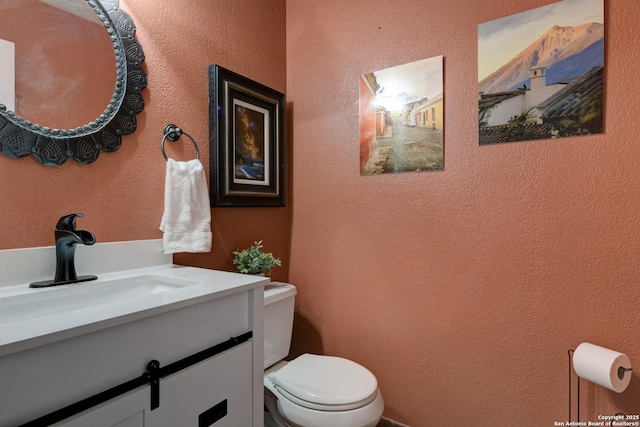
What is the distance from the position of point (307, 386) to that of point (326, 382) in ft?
0.26

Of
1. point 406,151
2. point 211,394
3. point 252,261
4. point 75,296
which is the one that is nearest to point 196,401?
point 211,394

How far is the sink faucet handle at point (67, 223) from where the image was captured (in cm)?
101

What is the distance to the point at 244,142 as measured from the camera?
64.6 inches

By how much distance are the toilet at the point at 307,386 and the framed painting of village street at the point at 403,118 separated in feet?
2.57

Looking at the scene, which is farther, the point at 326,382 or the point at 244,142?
the point at 244,142

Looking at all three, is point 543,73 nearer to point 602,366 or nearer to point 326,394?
point 602,366

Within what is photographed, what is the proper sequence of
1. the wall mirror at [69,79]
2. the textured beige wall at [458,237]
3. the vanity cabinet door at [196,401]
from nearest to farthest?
1. the vanity cabinet door at [196,401]
2. the wall mirror at [69,79]
3. the textured beige wall at [458,237]

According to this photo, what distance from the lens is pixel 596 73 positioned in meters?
1.18

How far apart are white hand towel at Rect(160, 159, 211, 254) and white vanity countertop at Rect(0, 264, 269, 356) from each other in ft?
0.38

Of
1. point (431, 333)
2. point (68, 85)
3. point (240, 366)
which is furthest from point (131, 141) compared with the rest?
point (431, 333)

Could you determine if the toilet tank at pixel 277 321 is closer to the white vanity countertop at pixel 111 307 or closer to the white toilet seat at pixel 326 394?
the white toilet seat at pixel 326 394

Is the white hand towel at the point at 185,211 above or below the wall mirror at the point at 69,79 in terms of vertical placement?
below

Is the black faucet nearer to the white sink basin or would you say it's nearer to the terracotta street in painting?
the white sink basin

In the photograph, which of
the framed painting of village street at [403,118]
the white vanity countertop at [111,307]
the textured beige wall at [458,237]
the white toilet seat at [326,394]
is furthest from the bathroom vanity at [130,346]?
the framed painting of village street at [403,118]
